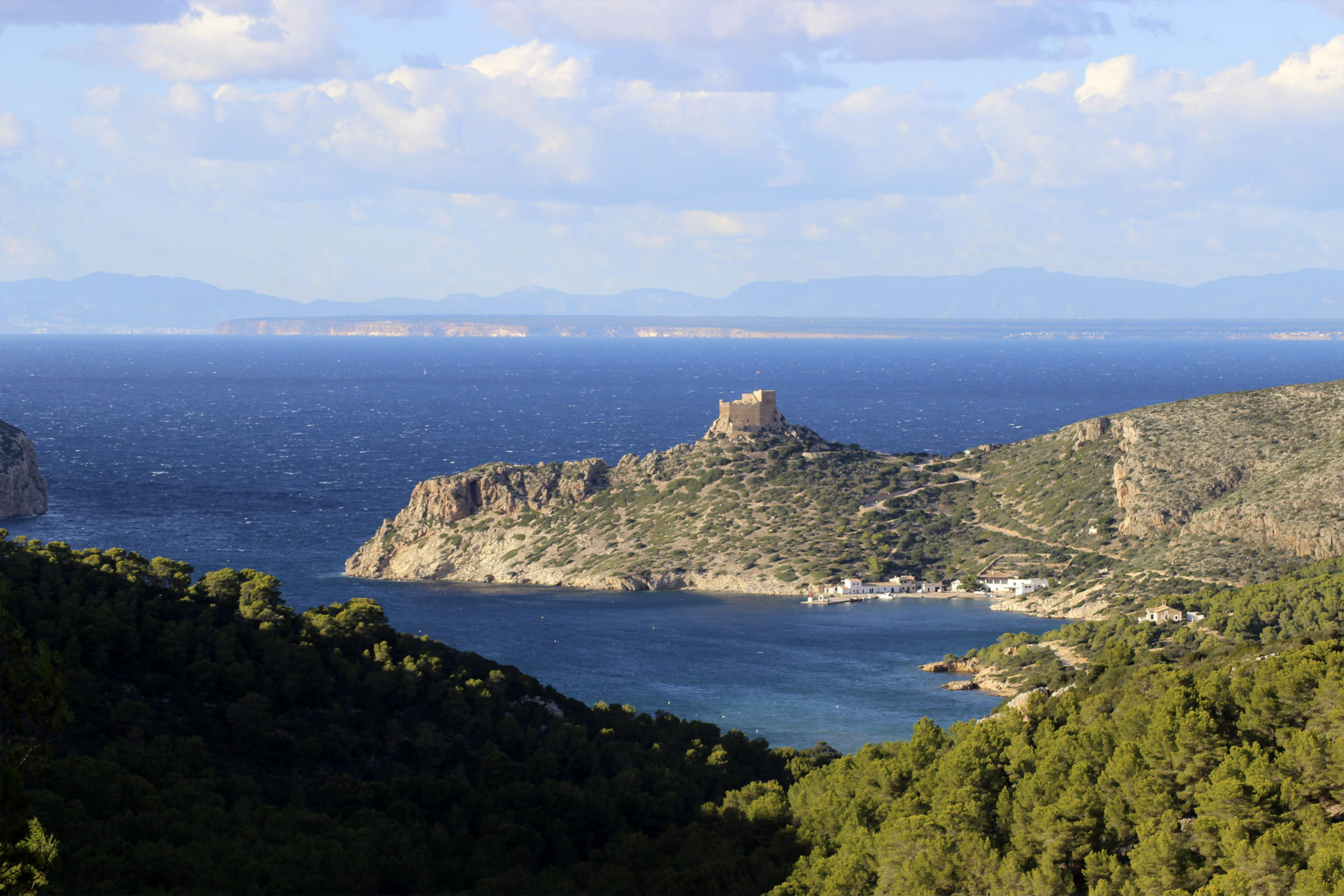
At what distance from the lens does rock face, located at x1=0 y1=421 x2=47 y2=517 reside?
11825 centimetres

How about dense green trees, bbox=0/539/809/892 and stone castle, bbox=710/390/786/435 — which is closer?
dense green trees, bbox=0/539/809/892

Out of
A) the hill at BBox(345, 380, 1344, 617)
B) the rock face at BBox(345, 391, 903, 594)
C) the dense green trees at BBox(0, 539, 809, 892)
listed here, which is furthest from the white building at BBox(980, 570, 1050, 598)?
the dense green trees at BBox(0, 539, 809, 892)

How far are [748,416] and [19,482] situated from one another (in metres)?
57.9

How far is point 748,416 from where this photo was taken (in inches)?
4643

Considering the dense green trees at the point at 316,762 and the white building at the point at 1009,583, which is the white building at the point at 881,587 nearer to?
the white building at the point at 1009,583

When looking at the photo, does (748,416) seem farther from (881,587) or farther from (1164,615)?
(1164,615)

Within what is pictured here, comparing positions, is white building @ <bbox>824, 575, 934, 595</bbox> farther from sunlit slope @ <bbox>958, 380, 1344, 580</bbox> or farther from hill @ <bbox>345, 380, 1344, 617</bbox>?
sunlit slope @ <bbox>958, 380, 1344, 580</bbox>

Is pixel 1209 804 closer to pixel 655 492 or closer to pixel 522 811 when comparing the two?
pixel 522 811

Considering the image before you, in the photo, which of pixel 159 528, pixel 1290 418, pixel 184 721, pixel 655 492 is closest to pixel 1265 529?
pixel 1290 418

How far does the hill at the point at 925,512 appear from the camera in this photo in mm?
87125

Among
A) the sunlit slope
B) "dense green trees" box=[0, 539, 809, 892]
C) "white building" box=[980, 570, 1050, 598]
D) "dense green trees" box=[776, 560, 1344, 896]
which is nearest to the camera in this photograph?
"dense green trees" box=[776, 560, 1344, 896]

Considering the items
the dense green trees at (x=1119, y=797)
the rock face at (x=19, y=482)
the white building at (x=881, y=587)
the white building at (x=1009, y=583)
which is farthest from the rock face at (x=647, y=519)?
the dense green trees at (x=1119, y=797)

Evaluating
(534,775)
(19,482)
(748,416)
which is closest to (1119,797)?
(534,775)

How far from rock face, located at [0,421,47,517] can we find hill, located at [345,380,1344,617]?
33592mm
